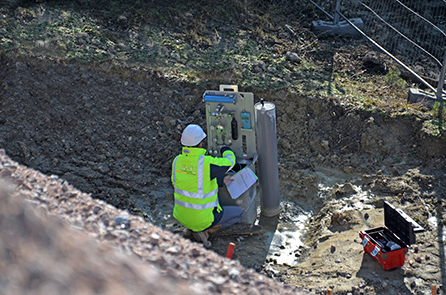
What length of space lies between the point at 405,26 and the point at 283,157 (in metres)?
5.75

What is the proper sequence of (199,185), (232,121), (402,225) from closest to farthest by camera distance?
(402,225)
(199,185)
(232,121)

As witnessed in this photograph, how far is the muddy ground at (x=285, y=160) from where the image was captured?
4.62 meters

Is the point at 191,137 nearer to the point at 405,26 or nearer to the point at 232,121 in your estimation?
the point at 232,121

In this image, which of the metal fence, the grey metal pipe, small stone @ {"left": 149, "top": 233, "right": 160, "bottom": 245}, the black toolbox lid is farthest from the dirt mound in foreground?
the metal fence

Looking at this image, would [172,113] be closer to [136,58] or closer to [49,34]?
[136,58]

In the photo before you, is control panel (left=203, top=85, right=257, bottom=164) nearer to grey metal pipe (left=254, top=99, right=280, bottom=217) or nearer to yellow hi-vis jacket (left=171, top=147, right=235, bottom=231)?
grey metal pipe (left=254, top=99, right=280, bottom=217)

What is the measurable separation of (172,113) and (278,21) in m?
4.26

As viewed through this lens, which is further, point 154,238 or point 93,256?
point 154,238

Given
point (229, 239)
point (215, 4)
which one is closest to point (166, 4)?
point (215, 4)

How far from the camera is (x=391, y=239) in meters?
4.43

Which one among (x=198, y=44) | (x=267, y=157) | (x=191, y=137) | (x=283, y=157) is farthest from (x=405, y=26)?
(x=191, y=137)

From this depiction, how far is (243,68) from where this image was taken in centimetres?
788

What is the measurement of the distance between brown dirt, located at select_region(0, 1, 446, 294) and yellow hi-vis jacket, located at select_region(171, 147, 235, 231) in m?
0.50

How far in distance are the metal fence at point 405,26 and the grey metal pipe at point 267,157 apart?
5005 mm
